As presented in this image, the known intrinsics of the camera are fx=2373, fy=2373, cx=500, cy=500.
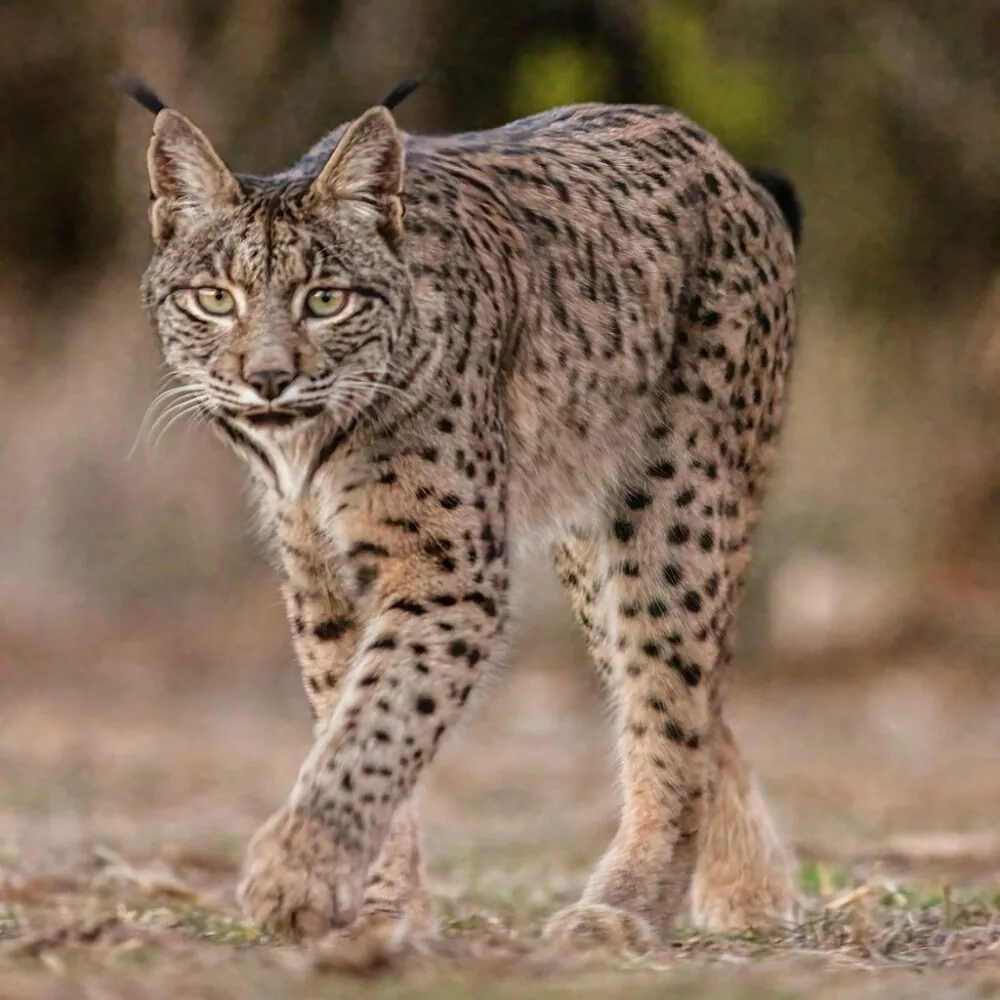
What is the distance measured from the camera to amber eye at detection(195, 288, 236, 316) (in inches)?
197

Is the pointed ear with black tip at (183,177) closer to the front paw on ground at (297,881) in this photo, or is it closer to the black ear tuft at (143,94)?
the black ear tuft at (143,94)

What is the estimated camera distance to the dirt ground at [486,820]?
4109mm

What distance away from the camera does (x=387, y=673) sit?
16.0 feet

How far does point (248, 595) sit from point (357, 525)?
871 centimetres

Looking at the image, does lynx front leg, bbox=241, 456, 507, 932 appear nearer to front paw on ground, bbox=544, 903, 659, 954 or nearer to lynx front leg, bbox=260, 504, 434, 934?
lynx front leg, bbox=260, 504, 434, 934

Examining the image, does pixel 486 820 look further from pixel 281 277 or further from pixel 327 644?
pixel 281 277

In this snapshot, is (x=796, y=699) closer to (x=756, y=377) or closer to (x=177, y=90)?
(x=177, y=90)

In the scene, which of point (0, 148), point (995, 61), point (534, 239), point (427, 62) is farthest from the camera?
point (0, 148)

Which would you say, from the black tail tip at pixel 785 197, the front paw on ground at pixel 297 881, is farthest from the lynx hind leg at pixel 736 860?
the front paw on ground at pixel 297 881

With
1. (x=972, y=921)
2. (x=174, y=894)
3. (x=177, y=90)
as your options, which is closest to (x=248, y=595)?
(x=177, y=90)

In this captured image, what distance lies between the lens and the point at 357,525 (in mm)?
5098

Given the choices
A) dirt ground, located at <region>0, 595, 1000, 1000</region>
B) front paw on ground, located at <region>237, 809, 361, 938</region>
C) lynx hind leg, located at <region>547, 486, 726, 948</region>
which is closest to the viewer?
dirt ground, located at <region>0, 595, 1000, 1000</region>

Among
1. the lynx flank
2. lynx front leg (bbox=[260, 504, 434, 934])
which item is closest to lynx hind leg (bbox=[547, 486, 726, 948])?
the lynx flank

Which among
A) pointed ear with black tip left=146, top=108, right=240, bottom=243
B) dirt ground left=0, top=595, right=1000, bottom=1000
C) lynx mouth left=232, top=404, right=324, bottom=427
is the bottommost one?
dirt ground left=0, top=595, right=1000, bottom=1000
